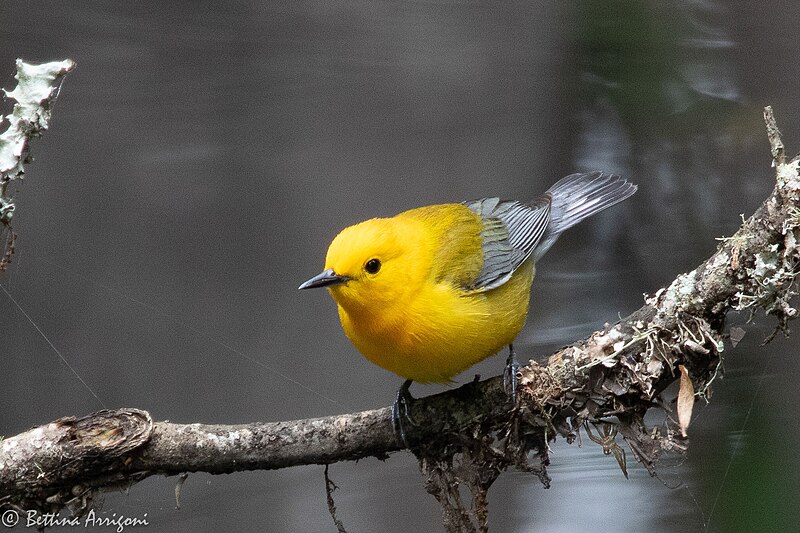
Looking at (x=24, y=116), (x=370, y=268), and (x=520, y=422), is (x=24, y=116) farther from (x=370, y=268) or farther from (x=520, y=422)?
(x=520, y=422)

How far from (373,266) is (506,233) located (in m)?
0.79

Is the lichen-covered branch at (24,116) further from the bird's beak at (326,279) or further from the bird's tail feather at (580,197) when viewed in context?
the bird's tail feather at (580,197)

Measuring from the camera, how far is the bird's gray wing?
3.12 metres

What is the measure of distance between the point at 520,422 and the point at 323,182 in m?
2.67

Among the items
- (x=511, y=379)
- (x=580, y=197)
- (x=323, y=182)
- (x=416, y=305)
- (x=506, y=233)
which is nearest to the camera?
(x=511, y=379)

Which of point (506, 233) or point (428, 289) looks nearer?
point (428, 289)

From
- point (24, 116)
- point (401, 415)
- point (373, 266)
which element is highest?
point (24, 116)

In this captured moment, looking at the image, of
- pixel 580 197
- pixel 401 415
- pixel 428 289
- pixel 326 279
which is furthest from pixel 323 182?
pixel 401 415

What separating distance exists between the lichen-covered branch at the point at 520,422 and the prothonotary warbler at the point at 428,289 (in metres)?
0.20

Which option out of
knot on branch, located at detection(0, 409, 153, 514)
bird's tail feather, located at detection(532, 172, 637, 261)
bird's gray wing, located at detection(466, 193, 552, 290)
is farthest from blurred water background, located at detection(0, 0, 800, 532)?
knot on branch, located at detection(0, 409, 153, 514)

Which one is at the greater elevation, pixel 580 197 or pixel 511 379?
pixel 580 197

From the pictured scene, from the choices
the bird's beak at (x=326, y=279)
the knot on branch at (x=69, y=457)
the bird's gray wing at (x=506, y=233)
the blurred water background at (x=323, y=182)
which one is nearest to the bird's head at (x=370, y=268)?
the bird's beak at (x=326, y=279)

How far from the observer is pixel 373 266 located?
2.88m

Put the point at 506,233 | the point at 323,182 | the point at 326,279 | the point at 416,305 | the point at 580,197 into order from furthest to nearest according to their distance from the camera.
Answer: the point at 323,182 < the point at 580,197 < the point at 506,233 < the point at 416,305 < the point at 326,279
